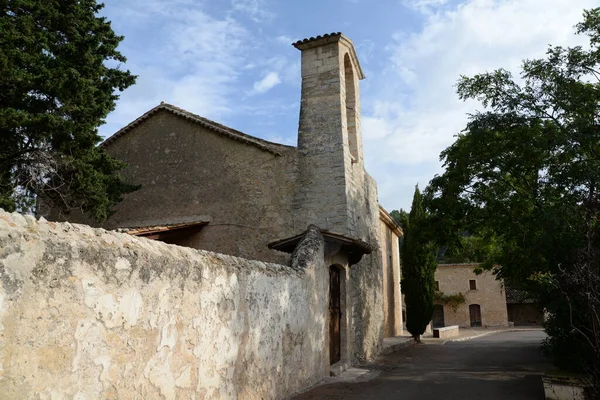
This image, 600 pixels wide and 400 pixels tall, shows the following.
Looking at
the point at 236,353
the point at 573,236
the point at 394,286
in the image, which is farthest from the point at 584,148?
the point at 394,286

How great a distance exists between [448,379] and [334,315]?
250 cm

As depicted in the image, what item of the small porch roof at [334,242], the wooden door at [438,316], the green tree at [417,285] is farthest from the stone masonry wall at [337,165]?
the wooden door at [438,316]

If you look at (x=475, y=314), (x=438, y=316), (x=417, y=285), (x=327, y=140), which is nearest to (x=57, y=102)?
(x=327, y=140)

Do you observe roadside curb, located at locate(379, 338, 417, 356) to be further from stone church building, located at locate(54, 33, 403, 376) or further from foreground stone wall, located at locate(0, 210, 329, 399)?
foreground stone wall, located at locate(0, 210, 329, 399)

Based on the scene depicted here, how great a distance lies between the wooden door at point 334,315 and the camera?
9.27 metres

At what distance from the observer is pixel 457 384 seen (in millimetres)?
8047

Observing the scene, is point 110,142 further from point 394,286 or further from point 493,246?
point 394,286

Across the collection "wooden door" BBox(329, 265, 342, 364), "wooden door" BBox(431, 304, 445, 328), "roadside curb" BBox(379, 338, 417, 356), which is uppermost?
"wooden door" BBox(329, 265, 342, 364)

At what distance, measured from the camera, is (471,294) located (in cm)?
3269

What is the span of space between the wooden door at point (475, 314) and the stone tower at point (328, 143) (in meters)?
24.2

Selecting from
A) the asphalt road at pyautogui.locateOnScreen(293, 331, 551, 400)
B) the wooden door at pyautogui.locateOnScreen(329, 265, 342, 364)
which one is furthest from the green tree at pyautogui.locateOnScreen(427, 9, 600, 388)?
the wooden door at pyautogui.locateOnScreen(329, 265, 342, 364)

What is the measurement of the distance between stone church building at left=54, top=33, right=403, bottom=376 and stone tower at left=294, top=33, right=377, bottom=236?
0.03 meters

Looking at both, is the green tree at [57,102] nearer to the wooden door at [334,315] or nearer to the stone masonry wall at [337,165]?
the stone masonry wall at [337,165]

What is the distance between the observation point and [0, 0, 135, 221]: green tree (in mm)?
9414
